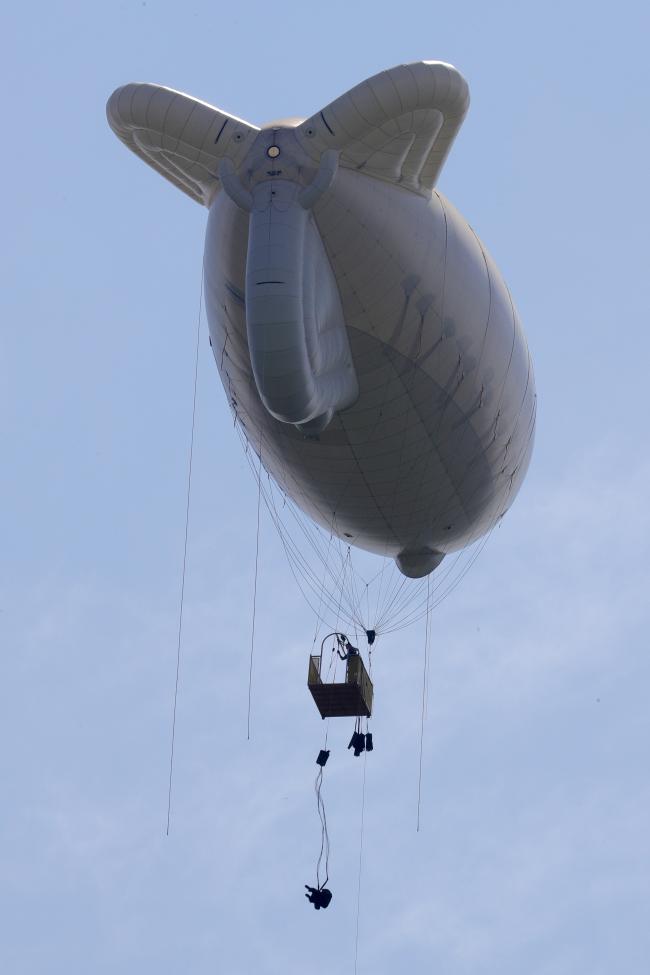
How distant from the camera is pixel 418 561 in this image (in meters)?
67.1

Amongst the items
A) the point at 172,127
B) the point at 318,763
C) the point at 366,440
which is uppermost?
the point at 172,127

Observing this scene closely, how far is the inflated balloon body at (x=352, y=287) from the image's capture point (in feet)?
165

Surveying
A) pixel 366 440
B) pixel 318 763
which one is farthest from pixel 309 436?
pixel 318 763

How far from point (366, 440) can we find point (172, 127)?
1015cm

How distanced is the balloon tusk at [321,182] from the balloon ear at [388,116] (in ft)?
0.99

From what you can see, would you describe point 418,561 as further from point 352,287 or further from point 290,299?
point 290,299

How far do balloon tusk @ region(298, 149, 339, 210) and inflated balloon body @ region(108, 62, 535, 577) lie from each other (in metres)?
0.05

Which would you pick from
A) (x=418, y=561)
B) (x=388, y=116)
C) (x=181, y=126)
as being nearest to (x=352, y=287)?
(x=388, y=116)

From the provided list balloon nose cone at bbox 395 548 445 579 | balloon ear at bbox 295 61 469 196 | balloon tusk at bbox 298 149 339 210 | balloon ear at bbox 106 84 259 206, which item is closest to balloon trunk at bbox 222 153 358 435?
balloon tusk at bbox 298 149 339 210

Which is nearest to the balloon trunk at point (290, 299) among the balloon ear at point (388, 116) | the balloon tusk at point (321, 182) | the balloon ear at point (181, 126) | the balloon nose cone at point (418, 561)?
the balloon tusk at point (321, 182)

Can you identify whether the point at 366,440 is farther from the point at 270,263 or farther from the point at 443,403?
the point at 270,263

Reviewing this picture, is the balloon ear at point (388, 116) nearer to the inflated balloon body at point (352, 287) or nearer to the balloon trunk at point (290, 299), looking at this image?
the inflated balloon body at point (352, 287)

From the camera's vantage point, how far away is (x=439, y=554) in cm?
6744

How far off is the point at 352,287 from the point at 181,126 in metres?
5.80
